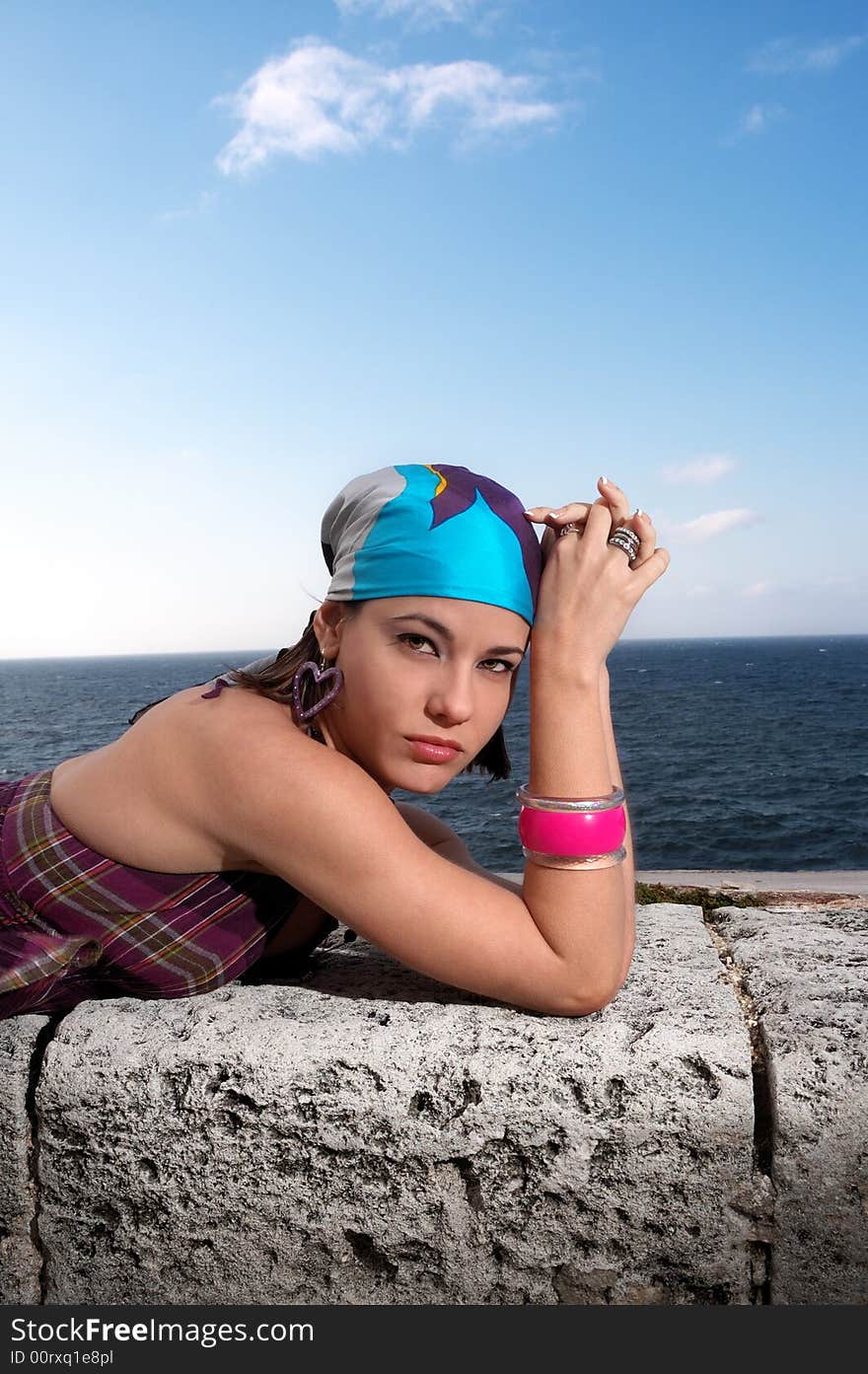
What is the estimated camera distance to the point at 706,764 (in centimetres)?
5606

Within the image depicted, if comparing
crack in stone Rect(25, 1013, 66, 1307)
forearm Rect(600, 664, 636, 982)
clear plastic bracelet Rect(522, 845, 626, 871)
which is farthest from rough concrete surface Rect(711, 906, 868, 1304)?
crack in stone Rect(25, 1013, 66, 1307)

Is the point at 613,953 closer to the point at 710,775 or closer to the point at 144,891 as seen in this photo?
the point at 144,891

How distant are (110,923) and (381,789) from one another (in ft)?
2.27

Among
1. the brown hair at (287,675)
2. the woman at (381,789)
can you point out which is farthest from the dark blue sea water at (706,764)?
the woman at (381,789)

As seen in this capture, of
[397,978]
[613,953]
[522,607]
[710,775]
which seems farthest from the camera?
[710,775]

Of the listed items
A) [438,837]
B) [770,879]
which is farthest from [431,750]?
[770,879]

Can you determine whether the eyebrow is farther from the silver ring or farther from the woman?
the silver ring

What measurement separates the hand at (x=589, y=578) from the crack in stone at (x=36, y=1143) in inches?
51.7

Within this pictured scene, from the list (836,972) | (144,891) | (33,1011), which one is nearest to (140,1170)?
(33,1011)

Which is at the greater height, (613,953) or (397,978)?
(613,953)

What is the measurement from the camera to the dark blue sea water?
35750 mm

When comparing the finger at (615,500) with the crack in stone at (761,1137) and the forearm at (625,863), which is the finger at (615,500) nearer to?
the forearm at (625,863)

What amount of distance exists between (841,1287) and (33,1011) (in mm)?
1704

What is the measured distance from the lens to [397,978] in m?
2.19
